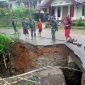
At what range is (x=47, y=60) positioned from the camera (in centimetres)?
1748

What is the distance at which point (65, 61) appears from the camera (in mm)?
17500

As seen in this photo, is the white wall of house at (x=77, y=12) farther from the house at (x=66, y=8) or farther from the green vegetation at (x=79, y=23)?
the green vegetation at (x=79, y=23)

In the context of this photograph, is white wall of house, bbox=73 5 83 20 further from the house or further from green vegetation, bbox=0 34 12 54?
green vegetation, bbox=0 34 12 54

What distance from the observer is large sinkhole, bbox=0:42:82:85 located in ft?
54.3

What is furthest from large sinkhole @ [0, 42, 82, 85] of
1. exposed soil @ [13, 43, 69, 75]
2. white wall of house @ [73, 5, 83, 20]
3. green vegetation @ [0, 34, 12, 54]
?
white wall of house @ [73, 5, 83, 20]

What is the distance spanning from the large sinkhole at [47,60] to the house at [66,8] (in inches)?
727

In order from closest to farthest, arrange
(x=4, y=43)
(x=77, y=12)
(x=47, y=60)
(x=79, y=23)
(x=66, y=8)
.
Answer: (x=47, y=60), (x=4, y=43), (x=79, y=23), (x=77, y=12), (x=66, y=8)

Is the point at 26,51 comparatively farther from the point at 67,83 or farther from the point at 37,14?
the point at 37,14

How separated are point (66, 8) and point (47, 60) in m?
22.8

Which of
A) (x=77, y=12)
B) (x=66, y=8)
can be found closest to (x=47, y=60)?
(x=77, y=12)

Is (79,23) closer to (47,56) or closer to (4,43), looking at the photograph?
(47,56)

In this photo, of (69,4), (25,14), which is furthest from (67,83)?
(25,14)

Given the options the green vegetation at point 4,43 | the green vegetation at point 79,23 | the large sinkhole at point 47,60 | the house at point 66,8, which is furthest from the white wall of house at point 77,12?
the green vegetation at point 4,43

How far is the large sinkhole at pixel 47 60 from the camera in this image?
16.6 meters
